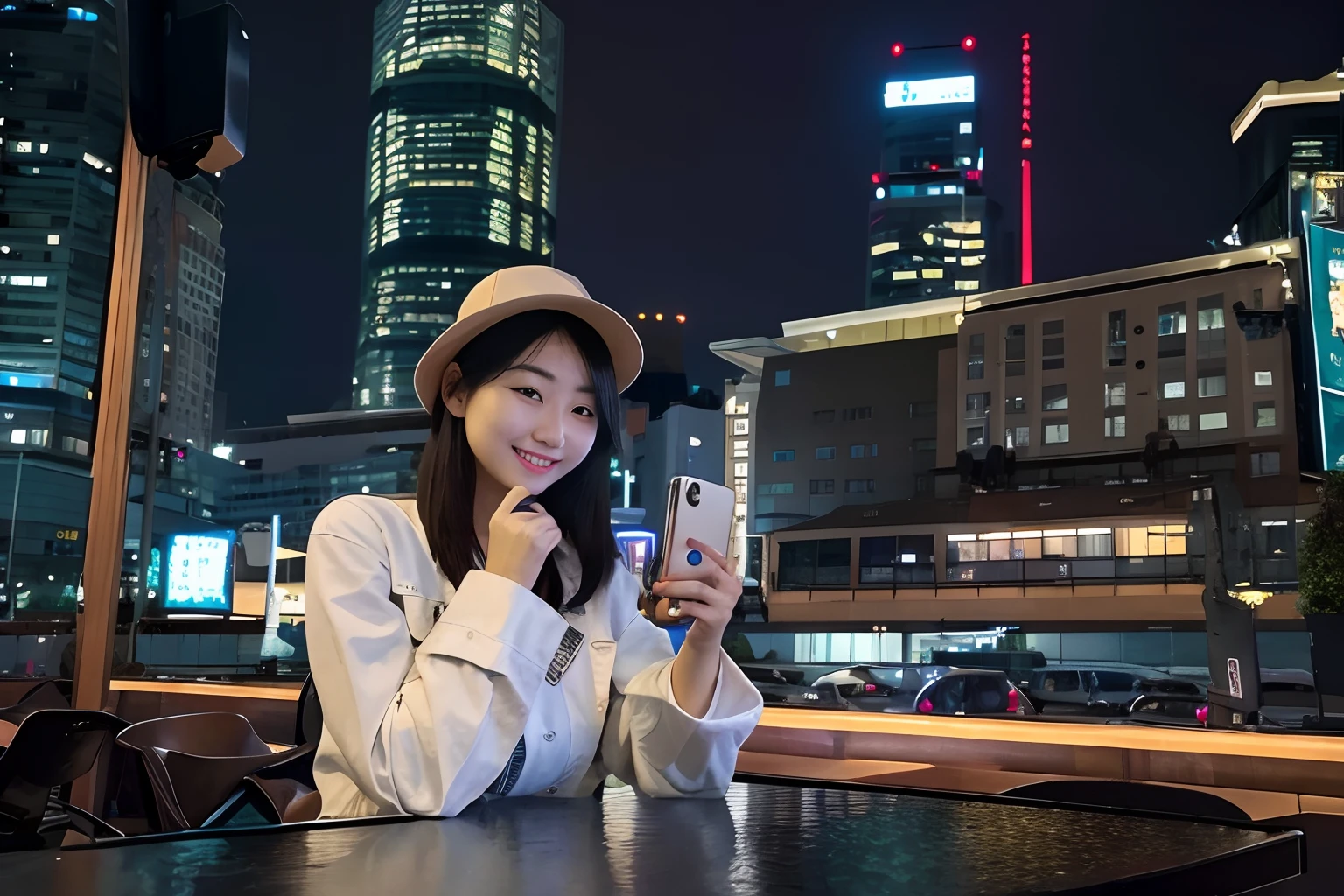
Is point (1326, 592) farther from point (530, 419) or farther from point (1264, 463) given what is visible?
point (530, 419)

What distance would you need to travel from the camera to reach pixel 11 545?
225 inches

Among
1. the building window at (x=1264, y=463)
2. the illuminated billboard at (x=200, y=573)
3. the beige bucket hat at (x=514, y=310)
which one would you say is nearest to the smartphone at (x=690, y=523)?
the beige bucket hat at (x=514, y=310)

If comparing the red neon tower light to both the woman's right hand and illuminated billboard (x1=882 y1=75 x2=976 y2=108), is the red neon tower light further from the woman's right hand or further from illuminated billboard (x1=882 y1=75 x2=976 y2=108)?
the woman's right hand

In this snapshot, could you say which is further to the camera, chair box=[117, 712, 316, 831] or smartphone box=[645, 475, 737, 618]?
chair box=[117, 712, 316, 831]

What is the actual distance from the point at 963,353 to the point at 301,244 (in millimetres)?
5033

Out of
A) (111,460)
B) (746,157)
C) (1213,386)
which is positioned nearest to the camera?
(111,460)

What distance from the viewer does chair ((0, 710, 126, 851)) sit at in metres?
1.76

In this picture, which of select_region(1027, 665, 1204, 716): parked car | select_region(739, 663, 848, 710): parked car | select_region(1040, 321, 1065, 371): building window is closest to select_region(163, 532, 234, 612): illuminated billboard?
select_region(739, 663, 848, 710): parked car

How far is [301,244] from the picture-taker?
7.49 m

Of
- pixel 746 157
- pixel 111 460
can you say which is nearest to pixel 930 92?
pixel 746 157

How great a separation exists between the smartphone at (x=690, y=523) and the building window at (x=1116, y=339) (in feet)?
10.5

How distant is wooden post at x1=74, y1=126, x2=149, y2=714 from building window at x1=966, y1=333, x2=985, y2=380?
3.15m

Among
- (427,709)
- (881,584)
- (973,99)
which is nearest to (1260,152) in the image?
(973,99)

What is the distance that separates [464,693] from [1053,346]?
3613 mm
